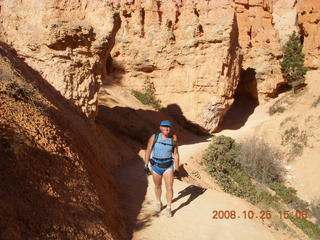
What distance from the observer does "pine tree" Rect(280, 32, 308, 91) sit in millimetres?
20953

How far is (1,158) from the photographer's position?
309 centimetres

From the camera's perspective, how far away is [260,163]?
1284 centimetres

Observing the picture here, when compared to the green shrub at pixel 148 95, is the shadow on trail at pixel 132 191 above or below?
below

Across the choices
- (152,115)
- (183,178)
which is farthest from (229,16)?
(183,178)

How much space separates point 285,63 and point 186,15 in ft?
30.0

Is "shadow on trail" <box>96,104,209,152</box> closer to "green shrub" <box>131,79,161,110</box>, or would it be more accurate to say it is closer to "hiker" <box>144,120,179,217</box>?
"green shrub" <box>131,79,161,110</box>

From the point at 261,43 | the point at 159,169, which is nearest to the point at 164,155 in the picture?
the point at 159,169

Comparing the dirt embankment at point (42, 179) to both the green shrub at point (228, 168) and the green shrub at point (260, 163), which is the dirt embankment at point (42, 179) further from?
the green shrub at point (260, 163)

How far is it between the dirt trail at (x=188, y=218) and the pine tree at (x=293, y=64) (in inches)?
658

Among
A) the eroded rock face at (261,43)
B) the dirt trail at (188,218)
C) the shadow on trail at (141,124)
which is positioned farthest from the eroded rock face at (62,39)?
the eroded rock face at (261,43)

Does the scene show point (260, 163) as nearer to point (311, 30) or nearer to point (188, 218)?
point (188, 218)

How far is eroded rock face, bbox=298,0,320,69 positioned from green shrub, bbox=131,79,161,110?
47.5 feet

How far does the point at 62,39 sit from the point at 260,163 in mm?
9424

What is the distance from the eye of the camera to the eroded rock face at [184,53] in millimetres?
16406
